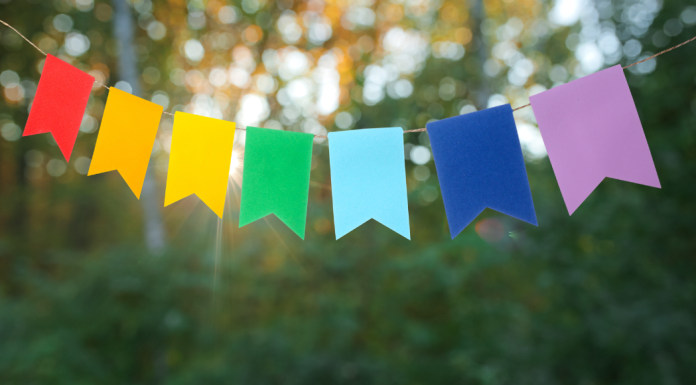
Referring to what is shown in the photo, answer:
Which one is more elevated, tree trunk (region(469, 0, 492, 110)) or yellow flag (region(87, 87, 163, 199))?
tree trunk (region(469, 0, 492, 110))

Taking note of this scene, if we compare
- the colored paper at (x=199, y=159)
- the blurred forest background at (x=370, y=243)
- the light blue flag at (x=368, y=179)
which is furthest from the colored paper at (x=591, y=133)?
the blurred forest background at (x=370, y=243)

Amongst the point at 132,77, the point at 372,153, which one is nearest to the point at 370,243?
the point at 132,77

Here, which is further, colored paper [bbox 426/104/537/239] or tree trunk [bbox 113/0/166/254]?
tree trunk [bbox 113/0/166/254]

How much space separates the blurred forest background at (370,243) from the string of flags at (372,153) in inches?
64.9

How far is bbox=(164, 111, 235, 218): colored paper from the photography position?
39.9 inches

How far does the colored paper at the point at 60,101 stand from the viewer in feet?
3.21

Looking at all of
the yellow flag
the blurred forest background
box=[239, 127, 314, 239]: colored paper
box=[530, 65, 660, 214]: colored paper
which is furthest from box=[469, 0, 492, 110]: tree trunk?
the yellow flag

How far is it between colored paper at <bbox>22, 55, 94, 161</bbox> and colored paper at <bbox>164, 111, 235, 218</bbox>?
0.76 feet

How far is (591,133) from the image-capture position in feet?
2.96

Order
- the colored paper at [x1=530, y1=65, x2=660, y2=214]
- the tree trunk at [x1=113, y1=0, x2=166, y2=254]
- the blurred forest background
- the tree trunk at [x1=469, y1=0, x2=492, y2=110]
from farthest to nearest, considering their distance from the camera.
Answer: the tree trunk at [x1=469, y1=0, x2=492, y2=110]
the tree trunk at [x1=113, y1=0, x2=166, y2=254]
the blurred forest background
the colored paper at [x1=530, y1=65, x2=660, y2=214]

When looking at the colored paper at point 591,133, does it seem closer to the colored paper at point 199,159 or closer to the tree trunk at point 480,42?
the colored paper at point 199,159

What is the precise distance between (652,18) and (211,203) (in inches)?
123

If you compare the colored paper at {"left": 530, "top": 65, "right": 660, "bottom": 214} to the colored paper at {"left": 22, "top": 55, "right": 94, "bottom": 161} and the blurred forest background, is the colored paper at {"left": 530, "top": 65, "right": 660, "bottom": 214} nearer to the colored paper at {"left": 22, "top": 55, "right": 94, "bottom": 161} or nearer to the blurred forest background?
the colored paper at {"left": 22, "top": 55, "right": 94, "bottom": 161}

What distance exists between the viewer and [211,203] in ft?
3.30
